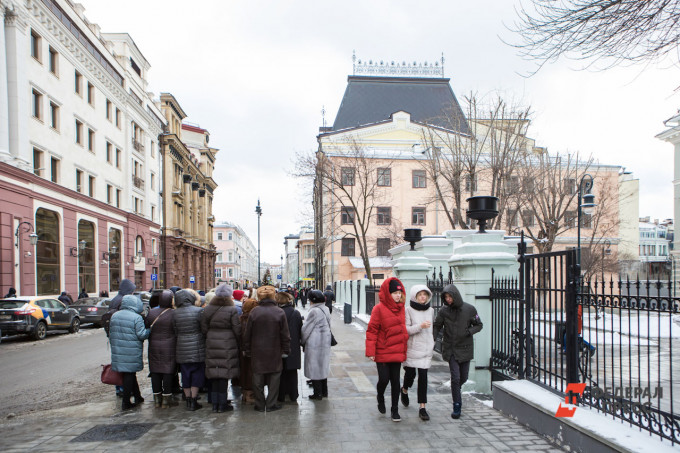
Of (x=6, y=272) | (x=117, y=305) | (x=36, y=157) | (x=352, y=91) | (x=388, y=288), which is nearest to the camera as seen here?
(x=388, y=288)

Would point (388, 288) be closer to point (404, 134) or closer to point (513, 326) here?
point (513, 326)

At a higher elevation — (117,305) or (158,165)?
(158,165)

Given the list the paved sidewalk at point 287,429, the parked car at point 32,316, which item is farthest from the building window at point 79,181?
the paved sidewalk at point 287,429

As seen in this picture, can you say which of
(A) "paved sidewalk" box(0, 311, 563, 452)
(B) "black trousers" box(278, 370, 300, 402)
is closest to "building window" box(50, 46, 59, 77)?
(A) "paved sidewalk" box(0, 311, 563, 452)

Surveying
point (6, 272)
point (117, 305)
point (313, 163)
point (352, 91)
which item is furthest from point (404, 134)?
point (117, 305)

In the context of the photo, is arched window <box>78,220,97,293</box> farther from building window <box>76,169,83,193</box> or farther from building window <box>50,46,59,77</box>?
building window <box>50,46,59,77</box>

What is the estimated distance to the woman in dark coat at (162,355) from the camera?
23.6ft

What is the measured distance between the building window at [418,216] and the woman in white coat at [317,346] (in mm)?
38956

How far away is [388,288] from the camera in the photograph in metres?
6.62

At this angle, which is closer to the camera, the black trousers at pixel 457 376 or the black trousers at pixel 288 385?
the black trousers at pixel 457 376

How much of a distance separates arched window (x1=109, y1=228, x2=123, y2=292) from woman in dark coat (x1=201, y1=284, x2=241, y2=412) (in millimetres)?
29669

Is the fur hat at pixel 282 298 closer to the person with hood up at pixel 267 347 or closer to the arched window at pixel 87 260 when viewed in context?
the person with hood up at pixel 267 347

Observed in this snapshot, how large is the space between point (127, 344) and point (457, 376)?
4542 mm

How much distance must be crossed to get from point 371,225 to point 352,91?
14180 millimetres
